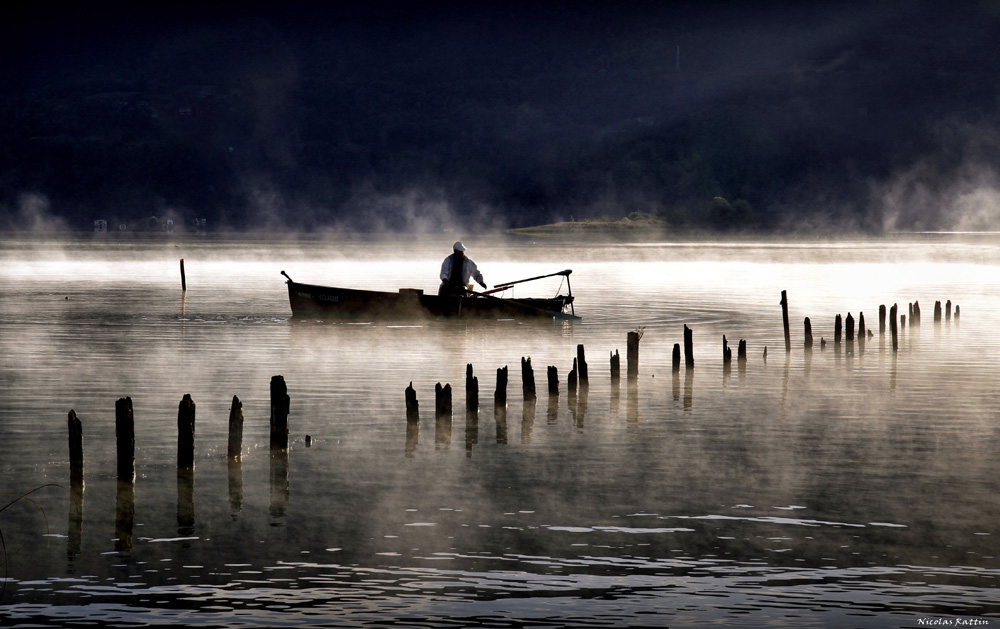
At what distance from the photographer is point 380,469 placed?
869 inches

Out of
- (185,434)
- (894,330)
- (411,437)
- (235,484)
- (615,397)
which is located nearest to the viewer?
(185,434)

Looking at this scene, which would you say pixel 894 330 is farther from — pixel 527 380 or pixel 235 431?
pixel 235 431

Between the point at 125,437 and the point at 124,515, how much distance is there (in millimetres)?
1212

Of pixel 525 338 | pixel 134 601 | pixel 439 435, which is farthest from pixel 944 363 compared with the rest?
pixel 134 601

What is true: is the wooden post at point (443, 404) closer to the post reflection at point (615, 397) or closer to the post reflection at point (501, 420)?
the post reflection at point (501, 420)

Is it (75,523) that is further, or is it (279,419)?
(279,419)

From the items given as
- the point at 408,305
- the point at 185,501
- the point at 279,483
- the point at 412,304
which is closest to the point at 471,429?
the point at 279,483

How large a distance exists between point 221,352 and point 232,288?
43721 millimetres

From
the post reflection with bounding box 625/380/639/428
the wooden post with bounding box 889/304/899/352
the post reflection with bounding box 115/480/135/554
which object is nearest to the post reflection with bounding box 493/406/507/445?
the post reflection with bounding box 625/380/639/428

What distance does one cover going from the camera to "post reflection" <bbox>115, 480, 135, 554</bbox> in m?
17.1

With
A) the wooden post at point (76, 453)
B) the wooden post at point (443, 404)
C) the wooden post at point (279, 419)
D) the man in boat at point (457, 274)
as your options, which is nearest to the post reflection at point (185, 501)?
the wooden post at point (76, 453)

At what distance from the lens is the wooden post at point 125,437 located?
1819 cm

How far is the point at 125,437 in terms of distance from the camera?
18.9 meters

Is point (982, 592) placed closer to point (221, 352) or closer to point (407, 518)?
point (407, 518)
